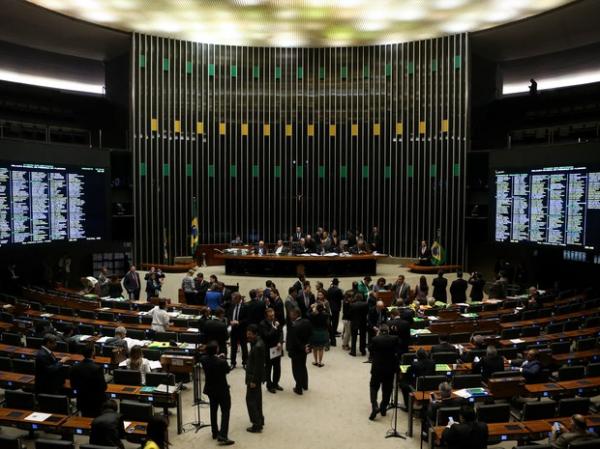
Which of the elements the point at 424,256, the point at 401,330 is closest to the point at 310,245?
the point at 424,256

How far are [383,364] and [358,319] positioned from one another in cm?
308

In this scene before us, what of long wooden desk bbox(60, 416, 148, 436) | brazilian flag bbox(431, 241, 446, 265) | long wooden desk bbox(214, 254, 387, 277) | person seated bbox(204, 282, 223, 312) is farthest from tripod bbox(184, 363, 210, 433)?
brazilian flag bbox(431, 241, 446, 265)

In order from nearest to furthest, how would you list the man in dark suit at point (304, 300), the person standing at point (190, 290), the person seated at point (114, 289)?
the man in dark suit at point (304, 300) → the person seated at point (114, 289) → the person standing at point (190, 290)

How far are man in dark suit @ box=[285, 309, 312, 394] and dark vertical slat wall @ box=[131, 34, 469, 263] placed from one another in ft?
38.0

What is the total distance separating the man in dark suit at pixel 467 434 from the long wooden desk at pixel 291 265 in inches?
418

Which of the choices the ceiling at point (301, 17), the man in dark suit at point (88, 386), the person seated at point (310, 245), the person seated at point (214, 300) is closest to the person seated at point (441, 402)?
the man in dark suit at point (88, 386)

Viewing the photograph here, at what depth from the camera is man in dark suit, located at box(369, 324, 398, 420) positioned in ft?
24.5

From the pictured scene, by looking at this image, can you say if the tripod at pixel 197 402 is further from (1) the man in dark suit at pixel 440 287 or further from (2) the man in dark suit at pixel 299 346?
(1) the man in dark suit at pixel 440 287

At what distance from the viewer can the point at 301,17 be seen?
1733 cm

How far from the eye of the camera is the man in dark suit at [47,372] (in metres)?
6.84

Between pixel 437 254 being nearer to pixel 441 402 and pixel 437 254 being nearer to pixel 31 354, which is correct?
pixel 441 402

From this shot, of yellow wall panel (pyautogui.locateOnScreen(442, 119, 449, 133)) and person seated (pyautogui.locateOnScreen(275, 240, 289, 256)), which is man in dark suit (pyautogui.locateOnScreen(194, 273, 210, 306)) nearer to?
person seated (pyautogui.locateOnScreen(275, 240, 289, 256))

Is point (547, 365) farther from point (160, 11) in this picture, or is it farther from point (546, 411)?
point (160, 11)

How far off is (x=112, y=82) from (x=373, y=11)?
10322 mm
